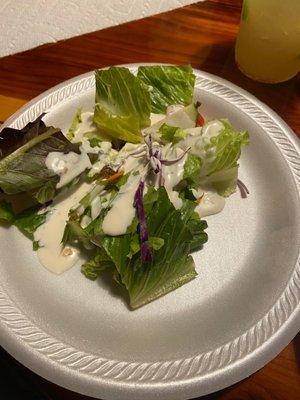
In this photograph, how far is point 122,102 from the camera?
1280mm

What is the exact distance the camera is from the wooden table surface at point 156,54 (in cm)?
147

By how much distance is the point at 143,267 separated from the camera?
1.01m

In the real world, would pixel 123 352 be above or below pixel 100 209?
below

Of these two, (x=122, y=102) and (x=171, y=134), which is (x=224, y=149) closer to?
(x=171, y=134)

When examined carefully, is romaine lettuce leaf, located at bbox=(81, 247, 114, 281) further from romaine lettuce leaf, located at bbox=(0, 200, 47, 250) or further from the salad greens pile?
romaine lettuce leaf, located at bbox=(0, 200, 47, 250)

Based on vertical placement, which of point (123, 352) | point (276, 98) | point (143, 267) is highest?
point (276, 98)

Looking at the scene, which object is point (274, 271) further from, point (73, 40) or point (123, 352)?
point (73, 40)

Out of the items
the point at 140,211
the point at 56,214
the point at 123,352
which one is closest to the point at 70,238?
the point at 56,214

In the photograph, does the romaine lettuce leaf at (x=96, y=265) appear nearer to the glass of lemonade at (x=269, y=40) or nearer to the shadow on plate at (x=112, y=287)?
the shadow on plate at (x=112, y=287)

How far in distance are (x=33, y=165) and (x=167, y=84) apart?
451mm

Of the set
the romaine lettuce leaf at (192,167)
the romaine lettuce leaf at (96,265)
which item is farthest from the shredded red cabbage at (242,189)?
the romaine lettuce leaf at (96,265)

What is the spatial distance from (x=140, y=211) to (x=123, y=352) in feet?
0.99

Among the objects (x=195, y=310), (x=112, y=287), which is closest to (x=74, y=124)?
(x=112, y=287)

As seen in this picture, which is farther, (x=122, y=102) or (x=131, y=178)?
(x=122, y=102)
